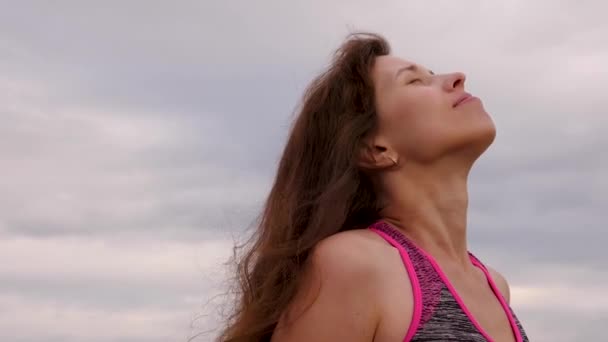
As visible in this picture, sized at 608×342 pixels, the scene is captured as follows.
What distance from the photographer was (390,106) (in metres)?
5.37

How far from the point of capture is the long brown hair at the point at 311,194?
4.99m

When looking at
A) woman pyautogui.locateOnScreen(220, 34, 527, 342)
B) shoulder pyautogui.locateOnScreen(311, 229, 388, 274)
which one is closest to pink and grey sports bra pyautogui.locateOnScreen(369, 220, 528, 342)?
woman pyautogui.locateOnScreen(220, 34, 527, 342)

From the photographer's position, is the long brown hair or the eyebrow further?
the eyebrow

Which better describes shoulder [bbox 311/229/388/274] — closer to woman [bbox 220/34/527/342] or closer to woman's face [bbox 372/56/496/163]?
woman [bbox 220/34/527/342]

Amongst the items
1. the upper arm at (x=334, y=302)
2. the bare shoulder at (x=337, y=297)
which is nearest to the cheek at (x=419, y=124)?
the bare shoulder at (x=337, y=297)

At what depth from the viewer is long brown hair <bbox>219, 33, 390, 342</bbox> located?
4988 mm

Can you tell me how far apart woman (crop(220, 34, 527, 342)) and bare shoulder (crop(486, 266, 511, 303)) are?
0.05ft

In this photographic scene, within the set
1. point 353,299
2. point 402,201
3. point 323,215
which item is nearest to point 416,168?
point 402,201

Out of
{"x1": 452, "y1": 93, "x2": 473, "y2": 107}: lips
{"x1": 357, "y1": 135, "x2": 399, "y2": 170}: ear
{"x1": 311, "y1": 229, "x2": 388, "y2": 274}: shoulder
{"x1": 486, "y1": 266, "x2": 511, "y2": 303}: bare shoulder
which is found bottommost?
{"x1": 486, "y1": 266, "x2": 511, "y2": 303}: bare shoulder

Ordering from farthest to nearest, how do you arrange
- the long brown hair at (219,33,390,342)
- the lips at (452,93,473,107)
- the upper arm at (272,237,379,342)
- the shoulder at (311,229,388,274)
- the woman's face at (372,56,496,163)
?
the lips at (452,93,473,107), the woman's face at (372,56,496,163), the long brown hair at (219,33,390,342), the shoulder at (311,229,388,274), the upper arm at (272,237,379,342)

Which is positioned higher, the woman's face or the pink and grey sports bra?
the woman's face

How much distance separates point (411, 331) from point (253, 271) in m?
1.16

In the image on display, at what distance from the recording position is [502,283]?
226 inches

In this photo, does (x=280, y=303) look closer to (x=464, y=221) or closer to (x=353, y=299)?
(x=353, y=299)
